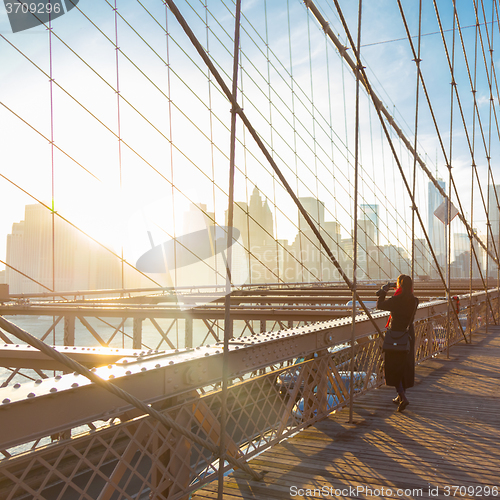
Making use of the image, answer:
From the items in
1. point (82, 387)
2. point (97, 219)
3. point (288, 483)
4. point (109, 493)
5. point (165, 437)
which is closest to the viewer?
point (82, 387)

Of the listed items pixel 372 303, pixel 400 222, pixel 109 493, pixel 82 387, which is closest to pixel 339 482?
pixel 109 493

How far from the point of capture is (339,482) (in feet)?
10.8

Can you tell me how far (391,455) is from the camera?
12.5 ft

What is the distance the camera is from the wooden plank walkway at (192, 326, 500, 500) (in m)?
3.18

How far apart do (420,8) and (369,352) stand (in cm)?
607

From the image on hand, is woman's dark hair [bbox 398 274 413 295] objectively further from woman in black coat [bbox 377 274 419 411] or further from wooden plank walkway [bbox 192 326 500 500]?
wooden plank walkway [bbox 192 326 500 500]

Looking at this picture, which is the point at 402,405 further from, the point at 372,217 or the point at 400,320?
the point at 372,217

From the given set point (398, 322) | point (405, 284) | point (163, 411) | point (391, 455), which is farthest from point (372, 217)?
point (163, 411)

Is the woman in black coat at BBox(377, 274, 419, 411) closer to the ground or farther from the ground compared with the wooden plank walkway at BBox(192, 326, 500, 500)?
farther from the ground

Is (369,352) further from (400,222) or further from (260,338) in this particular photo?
(400,222)

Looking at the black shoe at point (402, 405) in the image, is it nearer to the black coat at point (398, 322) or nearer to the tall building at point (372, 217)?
the black coat at point (398, 322)

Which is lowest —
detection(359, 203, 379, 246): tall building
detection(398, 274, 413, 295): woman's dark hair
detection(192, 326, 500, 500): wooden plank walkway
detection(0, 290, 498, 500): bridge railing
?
detection(192, 326, 500, 500): wooden plank walkway

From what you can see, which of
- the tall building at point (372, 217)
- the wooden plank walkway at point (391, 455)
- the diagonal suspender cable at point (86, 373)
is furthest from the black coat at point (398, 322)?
the tall building at point (372, 217)

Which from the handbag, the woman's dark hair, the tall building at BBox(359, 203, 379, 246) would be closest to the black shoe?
the handbag
